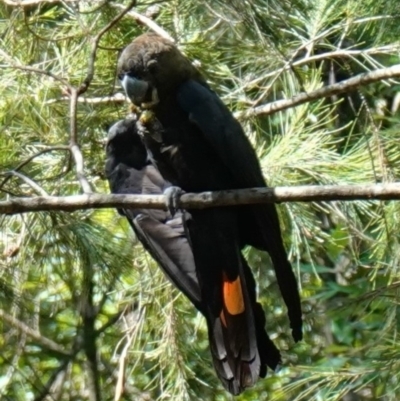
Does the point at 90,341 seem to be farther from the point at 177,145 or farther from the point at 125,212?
the point at 177,145

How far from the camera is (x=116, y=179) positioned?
241 centimetres

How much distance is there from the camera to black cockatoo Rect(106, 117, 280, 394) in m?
2.21

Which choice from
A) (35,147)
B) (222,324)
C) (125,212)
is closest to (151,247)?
(125,212)

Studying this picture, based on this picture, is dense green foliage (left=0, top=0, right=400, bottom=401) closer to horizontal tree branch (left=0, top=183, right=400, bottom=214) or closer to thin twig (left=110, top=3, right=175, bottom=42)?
thin twig (left=110, top=3, right=175, bottom=42)

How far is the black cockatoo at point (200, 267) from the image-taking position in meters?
2.21

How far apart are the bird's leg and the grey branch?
0.57 metres

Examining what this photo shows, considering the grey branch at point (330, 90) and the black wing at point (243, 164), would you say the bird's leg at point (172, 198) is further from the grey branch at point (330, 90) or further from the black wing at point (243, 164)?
the grey branch at point (330, 90)

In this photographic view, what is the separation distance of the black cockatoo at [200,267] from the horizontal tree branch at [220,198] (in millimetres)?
340

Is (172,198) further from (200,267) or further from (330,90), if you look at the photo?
(330,90)

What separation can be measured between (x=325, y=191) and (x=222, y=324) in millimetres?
621

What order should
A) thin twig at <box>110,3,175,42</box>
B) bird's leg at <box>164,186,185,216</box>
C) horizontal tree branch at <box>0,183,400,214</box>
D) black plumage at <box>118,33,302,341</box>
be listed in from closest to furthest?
horizontal tree branch at <box>0,183,400,214</box> → bird's leg at <box>164,186,185,216</box> → black plumage at <box>118,33,302,341</box> → thin twig at <box>110,3,175,42</box>

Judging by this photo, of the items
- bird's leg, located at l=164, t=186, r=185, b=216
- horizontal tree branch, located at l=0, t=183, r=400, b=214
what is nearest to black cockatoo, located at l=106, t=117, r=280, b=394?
bird's leg, located at l=164, t=186, r=185, b=216

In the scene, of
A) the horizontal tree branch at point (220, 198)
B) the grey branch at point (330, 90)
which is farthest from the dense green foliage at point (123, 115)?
the horizontal tree branch at point (220, 198)

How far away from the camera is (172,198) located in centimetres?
208
